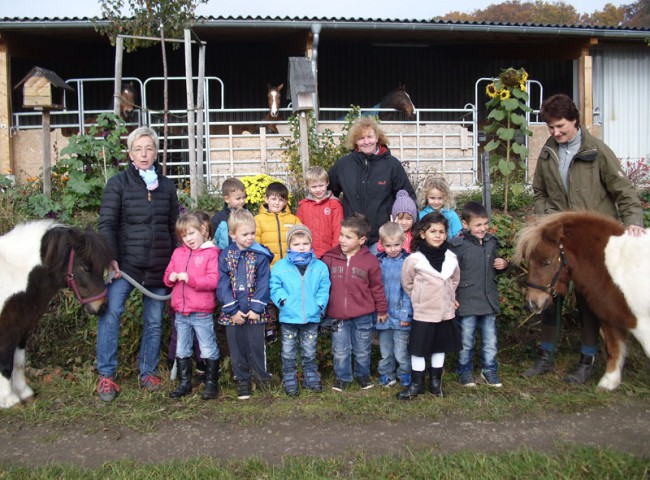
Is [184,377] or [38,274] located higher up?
[38,274]

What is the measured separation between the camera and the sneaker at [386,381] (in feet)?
16.3

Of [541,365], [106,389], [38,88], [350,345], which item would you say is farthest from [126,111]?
[541,365]

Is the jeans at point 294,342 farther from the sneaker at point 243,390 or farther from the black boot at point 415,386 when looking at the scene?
the black boot at point 415,386

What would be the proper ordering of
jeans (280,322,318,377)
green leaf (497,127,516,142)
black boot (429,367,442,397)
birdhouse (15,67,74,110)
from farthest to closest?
green leaf (497,127,516,142)
birdhouse (15,67,74,110)
jeans (280,322,318,377)
black boot (429,367,442,397)

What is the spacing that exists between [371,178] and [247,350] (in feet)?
6.10

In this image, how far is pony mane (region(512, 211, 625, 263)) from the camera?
4.60 m

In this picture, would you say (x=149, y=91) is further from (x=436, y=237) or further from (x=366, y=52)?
(x=436, y=237)

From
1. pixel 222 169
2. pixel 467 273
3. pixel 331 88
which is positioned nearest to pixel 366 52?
pixel 331 88

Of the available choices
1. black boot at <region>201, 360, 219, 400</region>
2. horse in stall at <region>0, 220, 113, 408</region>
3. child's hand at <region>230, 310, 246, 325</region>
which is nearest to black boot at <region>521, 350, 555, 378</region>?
child's hand at <region>230, 310, 246, 325</region>

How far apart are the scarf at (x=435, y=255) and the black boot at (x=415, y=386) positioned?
2.86ft

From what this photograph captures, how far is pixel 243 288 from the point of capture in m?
4.71

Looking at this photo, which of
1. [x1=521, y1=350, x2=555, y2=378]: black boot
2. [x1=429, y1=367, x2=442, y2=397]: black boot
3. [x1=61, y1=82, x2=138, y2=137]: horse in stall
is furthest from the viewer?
[x1=61, y1=82, x2=138, y2=137]: horse in stall

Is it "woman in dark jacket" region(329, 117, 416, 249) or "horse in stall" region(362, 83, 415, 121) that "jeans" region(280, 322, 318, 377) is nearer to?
"woman in dark jacket" region(329, 117, 416, 249)

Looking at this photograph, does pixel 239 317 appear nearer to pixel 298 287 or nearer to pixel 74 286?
pixel 298 287
